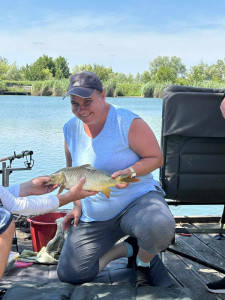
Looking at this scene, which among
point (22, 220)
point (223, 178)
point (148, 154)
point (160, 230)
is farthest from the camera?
point (22, 220)

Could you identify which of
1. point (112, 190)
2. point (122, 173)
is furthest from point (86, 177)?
point (112, 190)

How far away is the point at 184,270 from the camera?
2.93 metres

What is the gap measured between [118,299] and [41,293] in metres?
0.38

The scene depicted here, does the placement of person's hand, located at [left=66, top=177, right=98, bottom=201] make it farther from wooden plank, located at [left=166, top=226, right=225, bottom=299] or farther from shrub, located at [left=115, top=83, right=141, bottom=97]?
shrub, located at [left=115, top=83, right=141, bottom=97]

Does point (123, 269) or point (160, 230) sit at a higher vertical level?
→ point (160, 230)

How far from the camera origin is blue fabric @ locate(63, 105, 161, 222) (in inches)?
100

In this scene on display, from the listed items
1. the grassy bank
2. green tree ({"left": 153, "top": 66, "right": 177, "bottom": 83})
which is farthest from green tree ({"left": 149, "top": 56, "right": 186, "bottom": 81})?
the grassy bank

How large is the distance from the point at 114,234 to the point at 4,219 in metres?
0.88

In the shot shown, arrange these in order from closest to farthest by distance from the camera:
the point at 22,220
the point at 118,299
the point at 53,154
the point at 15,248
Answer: the point at 118,299, the point at 15,248, the point at 22,220, the point at 53,154

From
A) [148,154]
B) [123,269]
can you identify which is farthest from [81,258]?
[148,154]

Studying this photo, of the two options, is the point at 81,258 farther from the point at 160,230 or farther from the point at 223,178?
the point at 223,178

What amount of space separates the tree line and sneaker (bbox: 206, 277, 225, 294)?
85.2ft

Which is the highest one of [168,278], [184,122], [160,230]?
[184,122]

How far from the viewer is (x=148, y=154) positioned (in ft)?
8.24
